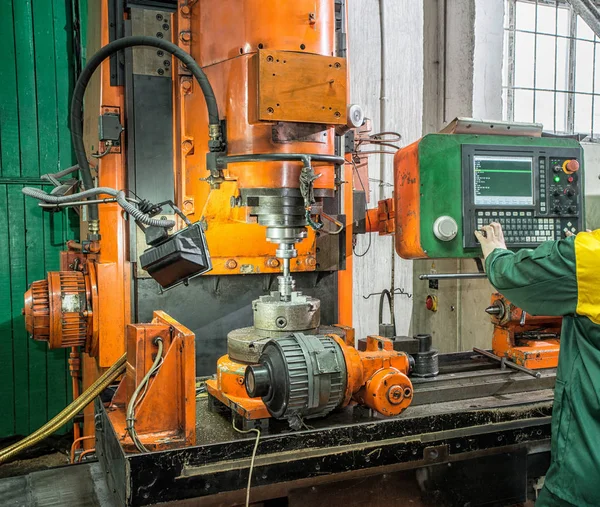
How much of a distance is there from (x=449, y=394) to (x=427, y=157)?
62 centimetres

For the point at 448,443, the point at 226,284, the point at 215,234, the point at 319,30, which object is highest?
the point at 319,30

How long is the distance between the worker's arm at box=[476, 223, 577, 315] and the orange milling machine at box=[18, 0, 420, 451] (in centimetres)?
31

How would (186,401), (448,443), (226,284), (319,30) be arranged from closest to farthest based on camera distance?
1. (186,401)
2. (448,443)
3. (319,30)
4. (226,284)

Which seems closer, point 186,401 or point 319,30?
point 186,401

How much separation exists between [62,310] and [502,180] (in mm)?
1392

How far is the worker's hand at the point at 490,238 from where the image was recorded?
1.47 meters

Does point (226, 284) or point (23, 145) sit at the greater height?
point (23, 145)

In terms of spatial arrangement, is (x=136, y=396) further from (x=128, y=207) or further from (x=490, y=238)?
(x=490, y=238)

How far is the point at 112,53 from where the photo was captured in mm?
1618

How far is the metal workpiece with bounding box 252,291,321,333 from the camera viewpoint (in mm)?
1388

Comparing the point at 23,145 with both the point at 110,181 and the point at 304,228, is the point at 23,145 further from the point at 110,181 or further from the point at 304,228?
the point at 304,228

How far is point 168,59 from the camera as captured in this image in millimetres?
1901

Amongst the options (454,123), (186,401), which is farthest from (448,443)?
(454,123)

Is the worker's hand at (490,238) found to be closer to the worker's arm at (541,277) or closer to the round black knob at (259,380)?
the worker's arm at (541,277)
